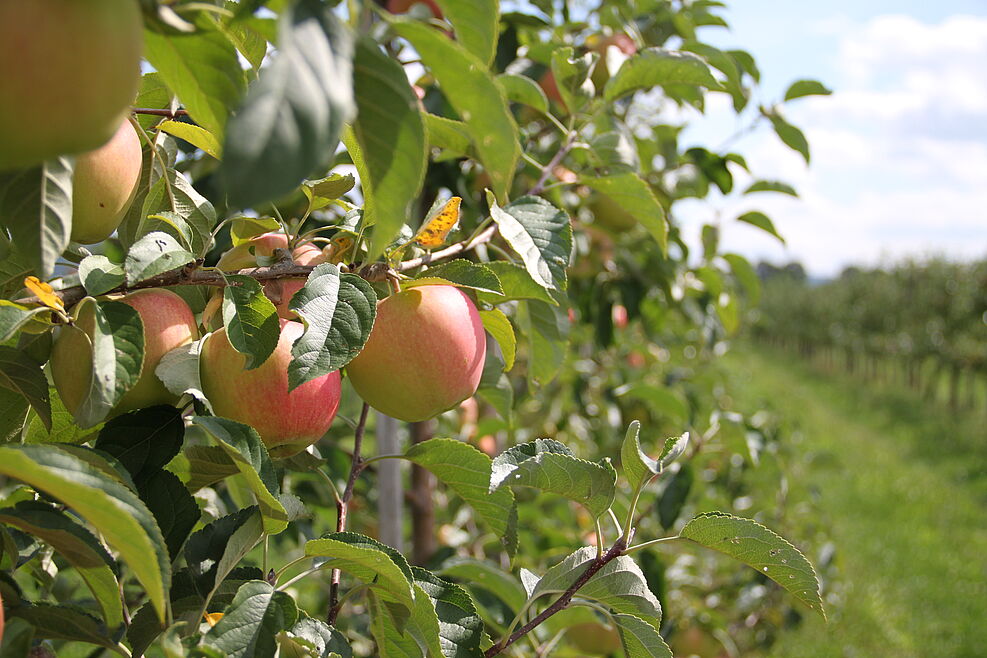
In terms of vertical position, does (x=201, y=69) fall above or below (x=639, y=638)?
above

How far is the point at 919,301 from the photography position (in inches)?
578

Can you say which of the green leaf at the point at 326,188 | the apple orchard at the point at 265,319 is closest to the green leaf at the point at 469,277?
the apple orchard at the point at 265,319

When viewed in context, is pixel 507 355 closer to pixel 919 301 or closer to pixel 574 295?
pixel 574 295

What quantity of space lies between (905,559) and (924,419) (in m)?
6.21

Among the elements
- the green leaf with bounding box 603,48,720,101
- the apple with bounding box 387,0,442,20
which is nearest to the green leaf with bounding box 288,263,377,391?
the green leaf with bounding box 603,48,720,101

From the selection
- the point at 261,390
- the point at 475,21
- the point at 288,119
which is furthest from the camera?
the point at 261,390

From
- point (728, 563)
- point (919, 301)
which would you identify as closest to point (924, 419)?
point (919, 301)

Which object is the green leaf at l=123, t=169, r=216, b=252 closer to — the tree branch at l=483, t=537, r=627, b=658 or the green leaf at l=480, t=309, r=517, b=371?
the green leaf at l=480, t=309, r=517, b=371

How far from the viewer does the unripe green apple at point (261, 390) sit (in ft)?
2.07

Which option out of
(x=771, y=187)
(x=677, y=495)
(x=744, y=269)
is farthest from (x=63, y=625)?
(x=744, y=269)

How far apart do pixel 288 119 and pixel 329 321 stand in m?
0.29

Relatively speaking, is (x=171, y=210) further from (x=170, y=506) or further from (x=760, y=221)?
(x=760, y=221)

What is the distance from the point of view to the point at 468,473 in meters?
0.75

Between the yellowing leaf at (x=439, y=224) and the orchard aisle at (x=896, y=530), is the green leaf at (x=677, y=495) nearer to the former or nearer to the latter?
the yellowing leaf at (x=439, y=224)
